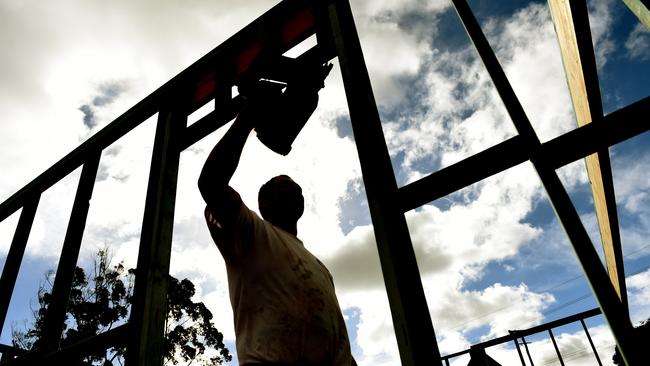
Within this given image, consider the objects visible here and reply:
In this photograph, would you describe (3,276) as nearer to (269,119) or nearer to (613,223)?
(269,119)

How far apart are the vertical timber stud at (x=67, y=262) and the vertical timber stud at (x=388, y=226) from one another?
2.23 metres

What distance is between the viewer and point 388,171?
4.19 ft

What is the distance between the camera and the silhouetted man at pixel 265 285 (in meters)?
1.31

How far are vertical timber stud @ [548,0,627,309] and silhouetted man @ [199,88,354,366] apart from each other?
1.06 meters

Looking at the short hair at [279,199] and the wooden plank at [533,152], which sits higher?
the short hair at [279,199]

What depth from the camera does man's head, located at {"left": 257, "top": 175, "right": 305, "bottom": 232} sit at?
1.96m

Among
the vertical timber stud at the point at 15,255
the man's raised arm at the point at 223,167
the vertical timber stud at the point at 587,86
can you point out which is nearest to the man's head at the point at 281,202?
the man's raised arm at the point at 223,167

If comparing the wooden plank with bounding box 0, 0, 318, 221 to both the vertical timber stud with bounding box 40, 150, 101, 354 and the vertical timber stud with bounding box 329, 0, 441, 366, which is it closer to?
the vertical timber stud with bounding box 40, 150, 101, 354

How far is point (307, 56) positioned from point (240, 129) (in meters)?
0.60

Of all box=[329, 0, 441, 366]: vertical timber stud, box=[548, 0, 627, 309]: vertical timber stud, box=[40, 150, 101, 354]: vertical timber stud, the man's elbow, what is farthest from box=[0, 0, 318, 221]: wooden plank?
box=[548, 0, 627, 309]: vertical timber stud

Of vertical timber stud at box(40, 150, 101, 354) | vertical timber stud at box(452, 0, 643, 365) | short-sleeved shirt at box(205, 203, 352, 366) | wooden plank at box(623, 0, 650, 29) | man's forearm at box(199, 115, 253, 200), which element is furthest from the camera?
vertical timber stud at box(40, 150, 101, 354)

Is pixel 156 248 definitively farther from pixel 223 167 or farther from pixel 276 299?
pixel 276 299

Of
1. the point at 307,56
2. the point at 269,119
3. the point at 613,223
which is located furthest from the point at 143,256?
the point at 613,223

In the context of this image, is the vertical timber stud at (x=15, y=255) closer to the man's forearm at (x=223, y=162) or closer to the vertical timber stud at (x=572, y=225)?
the man's forearm at (x=223, y=162)
